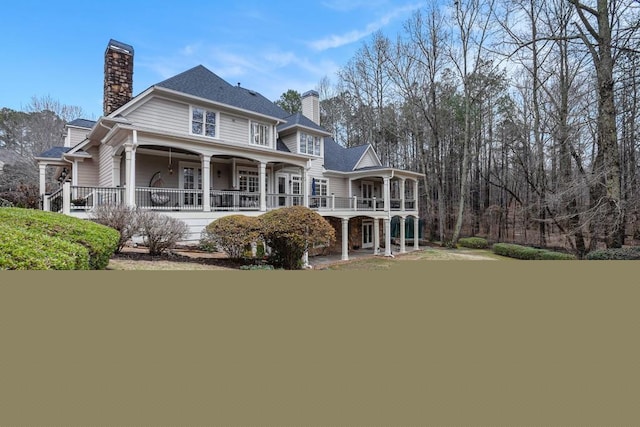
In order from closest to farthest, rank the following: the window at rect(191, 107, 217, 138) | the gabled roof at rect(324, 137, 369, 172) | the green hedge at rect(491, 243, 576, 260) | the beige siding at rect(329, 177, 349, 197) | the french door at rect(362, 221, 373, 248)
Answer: the window at rect(191, 107, 217, 138)
the green hedge at rect(491, 243, 576, 260)
the beige siding at rect(329, 177, 349, 197)
the gabled roof at rect(324, 137, 369, 172)
the french door at rect(362, 221, 373, 248)

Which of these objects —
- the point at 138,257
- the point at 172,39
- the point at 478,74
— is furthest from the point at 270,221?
the point at 478,74

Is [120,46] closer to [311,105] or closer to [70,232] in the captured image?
[311,105]

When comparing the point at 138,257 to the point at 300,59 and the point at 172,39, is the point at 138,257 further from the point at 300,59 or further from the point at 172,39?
the point at 300,59

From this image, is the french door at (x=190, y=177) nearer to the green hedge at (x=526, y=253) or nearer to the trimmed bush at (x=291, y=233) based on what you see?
the trimmed bush at (x=291, y=233)

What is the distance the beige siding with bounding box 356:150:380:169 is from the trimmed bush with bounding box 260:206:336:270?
13352 mm

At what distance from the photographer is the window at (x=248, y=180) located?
15.2 m

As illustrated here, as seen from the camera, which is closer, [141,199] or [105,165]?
[141,199]

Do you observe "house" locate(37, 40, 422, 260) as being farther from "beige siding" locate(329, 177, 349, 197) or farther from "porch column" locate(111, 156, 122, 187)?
"beige siding" locate(329, 177, 349, 197)

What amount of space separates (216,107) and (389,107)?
2047cm

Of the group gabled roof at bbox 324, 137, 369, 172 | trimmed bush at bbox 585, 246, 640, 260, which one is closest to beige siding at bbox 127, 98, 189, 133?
gabled roof at bbox 324, 137, 369, 172

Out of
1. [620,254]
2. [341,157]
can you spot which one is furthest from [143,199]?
[620,254]

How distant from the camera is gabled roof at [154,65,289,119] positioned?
42.4 ft

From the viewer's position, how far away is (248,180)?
15531 millimetres

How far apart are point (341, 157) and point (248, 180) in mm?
8423
